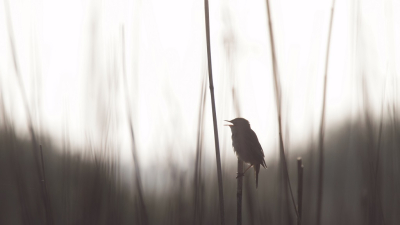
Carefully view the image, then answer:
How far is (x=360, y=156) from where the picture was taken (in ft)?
7.29

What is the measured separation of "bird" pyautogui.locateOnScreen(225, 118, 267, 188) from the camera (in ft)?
8.22

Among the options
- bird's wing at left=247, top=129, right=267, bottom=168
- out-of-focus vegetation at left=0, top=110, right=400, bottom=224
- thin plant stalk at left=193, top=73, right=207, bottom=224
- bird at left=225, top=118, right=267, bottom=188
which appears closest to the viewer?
out-of-focus vegetation at left=0, top=110, right=400, bottom=224

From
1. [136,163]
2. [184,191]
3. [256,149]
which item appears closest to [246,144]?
[256,149]

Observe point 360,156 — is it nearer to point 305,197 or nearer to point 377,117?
point 377,117

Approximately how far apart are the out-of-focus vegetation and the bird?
0.18m

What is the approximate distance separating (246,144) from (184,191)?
0.63m

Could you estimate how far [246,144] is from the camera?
266 cm

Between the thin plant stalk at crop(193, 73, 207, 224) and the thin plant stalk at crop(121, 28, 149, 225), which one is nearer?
the thin plant stalk at crop(121, 28, 149, 225)

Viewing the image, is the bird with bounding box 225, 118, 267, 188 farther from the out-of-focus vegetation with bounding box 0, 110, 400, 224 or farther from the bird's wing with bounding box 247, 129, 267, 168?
the out-of-focus vegetation with bounding box 0, 110, 400, 224

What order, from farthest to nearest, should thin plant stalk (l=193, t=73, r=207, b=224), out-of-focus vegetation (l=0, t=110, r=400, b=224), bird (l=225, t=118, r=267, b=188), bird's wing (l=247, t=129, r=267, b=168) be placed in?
bird's wing (l=247, t=129, r=267, b=168)
bird (l=225, t=118, r=267, b=188)
thin plant stalk (l=193, t=73, r=207, b=224)
out-of-focus vegetation (l=0, t=110, r=400, b=224)

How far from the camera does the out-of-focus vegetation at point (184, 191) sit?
1.97m

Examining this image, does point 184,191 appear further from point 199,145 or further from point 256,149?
point 256,149

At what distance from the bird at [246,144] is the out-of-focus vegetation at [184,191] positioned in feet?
0.60

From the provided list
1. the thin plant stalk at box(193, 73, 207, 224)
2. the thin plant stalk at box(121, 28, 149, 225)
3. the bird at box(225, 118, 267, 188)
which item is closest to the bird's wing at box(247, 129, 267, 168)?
the bird at box(225, 118, 267, 188)
